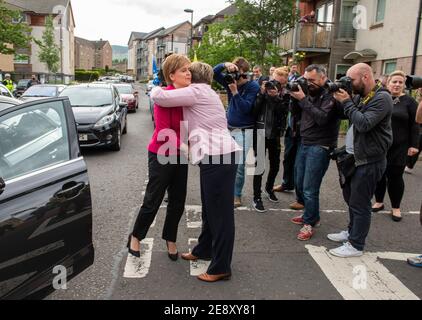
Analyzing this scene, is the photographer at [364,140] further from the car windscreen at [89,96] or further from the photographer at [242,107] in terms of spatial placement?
the car windscreen at [89,96]

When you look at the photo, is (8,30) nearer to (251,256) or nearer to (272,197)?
(272,197)

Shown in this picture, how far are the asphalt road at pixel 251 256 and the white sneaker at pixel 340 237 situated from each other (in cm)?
9

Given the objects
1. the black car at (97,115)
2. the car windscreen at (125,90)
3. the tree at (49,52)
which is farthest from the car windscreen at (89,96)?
the tree at (49,52)

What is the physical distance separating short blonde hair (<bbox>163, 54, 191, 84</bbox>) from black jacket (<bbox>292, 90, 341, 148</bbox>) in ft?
5.23

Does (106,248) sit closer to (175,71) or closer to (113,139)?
(175,71)

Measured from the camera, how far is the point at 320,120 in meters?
4.27

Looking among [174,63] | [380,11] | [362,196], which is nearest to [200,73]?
[174,63]

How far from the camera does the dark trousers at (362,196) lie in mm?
3902

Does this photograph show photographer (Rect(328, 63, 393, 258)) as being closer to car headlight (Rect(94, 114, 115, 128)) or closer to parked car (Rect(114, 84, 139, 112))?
car headlight (Rect(94, 114, 115, 128))

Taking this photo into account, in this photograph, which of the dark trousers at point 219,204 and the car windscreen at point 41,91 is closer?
the dark trousers at point 219,204

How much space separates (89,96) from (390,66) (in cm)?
1247

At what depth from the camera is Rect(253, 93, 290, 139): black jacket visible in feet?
16.9

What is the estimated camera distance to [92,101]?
32.8ft

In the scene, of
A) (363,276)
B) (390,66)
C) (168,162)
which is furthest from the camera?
(390,66)
